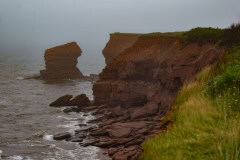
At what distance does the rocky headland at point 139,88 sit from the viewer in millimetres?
25000

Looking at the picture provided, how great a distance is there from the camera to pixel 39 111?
37688 mm

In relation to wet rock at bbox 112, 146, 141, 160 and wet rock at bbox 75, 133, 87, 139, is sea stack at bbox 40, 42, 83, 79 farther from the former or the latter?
wet rock at bbox 112, 146, 141, 160

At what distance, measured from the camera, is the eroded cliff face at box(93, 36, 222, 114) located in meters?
31.1

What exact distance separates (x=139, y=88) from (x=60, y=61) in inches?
1496

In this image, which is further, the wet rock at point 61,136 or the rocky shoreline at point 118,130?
the wet rock at point 61,136

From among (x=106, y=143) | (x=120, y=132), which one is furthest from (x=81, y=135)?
(x=106, y=143)

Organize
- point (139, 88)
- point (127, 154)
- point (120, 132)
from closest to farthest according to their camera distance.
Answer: point (127, 154)
point (120, 132)
point (139, 88)

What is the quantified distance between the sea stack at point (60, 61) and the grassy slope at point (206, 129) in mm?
63486

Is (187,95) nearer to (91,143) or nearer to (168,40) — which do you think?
(91,143)

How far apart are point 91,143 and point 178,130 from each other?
17341 mm

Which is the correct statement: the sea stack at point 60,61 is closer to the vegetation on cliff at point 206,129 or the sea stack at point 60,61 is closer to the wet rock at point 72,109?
the wet rock at point 72,109

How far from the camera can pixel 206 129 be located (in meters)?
6.39

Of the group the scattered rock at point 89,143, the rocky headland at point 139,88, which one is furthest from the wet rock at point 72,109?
the scattered rock at point 89,143

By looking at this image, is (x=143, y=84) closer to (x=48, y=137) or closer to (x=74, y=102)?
(x=74, y=102)
